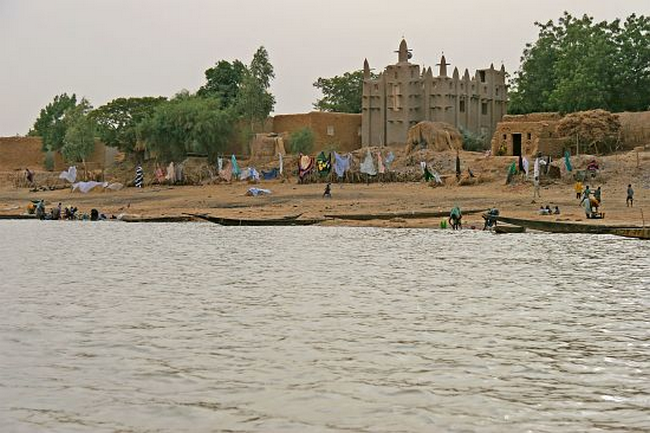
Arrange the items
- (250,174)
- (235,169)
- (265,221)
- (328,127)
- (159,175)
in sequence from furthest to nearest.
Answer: (328,127) < (159,175) < (235,169) < (250,174) < (265,221)

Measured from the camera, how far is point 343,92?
267ft

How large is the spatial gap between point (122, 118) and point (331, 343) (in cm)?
6114

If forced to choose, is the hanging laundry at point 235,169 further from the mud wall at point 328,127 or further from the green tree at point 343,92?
the green tree at point 343,92

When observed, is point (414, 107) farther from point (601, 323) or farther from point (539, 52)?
point (601, 323)

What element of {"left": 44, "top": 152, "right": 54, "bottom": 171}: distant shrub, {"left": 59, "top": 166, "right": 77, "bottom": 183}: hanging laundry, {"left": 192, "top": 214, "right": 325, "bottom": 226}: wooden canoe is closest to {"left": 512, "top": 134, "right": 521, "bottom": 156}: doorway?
{"left": 192, "top": 214, "right": 325, "bottom": 226}: wooden canoe

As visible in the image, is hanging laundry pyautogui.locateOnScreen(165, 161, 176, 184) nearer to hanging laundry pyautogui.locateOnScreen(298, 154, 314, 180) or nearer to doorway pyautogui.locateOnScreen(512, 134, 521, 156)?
hanging laundry pyautogui.locateOnScreen(298, 154, 314, 180)

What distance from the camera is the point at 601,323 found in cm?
1522

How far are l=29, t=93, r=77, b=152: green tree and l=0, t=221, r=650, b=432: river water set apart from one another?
4521cm

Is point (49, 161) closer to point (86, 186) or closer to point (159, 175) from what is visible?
point (86, 186)

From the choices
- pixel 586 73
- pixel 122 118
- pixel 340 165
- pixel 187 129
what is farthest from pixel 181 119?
pixel 586 73

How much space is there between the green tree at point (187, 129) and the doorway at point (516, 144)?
1952cm

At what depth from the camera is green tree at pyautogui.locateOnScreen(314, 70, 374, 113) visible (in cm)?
7944

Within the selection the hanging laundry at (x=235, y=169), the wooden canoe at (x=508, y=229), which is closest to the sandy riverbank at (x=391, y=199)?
the hanging laundry at (x=235, y=169)

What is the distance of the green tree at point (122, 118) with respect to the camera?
221ft
